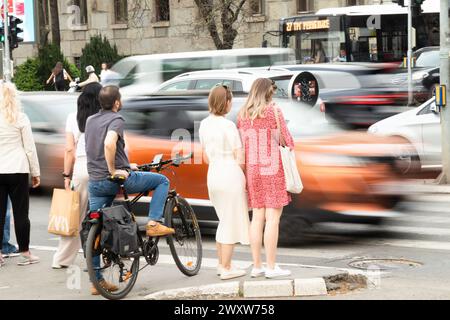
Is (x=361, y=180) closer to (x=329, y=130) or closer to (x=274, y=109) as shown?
(x=329, y=130)

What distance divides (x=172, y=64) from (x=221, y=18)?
52.5 feet

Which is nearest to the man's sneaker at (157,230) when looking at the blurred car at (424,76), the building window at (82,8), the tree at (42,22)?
the blurred car at (424,76)

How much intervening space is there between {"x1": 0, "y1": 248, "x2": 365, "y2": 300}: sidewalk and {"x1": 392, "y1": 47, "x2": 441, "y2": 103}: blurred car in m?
18.2

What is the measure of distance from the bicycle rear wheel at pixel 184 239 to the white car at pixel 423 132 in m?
8.13

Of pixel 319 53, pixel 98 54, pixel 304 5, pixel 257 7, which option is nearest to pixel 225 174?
pixel 319 53

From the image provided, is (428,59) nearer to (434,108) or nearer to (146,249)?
(434,108)

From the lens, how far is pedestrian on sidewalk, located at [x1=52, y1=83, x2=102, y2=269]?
30.7 feet

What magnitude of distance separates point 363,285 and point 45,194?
25.9ft

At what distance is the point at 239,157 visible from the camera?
899cm

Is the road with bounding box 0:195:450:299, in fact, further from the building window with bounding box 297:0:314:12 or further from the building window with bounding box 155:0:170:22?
the building window with bounding box 155:0:170:22

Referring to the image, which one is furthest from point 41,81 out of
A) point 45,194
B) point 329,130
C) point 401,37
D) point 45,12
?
point 329,130

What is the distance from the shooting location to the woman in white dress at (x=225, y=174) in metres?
8.96

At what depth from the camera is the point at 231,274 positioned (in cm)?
894

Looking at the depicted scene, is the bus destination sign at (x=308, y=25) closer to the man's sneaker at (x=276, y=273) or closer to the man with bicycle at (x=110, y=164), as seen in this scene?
the man's sneaker at (x=276, y=273)
